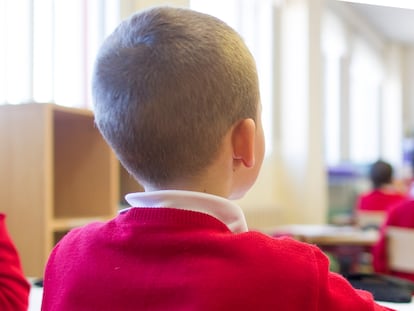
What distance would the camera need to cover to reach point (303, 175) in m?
4.68

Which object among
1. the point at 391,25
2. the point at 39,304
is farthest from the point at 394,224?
the point at 391,25

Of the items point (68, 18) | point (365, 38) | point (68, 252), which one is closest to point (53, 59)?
point (68, 18)

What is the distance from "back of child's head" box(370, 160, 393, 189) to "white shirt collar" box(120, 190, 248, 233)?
3597mm

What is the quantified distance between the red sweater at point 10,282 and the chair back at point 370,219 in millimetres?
2802

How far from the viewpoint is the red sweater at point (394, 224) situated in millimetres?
2602

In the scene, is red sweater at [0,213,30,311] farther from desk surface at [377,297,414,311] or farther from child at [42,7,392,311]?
desk surface at [377,297,414,311]

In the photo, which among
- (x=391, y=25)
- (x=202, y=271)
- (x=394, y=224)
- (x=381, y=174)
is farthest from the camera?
(x=391, y=25)

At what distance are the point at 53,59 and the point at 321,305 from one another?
2.13m

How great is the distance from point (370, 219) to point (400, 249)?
4.13ft

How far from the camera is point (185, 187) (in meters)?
0.75

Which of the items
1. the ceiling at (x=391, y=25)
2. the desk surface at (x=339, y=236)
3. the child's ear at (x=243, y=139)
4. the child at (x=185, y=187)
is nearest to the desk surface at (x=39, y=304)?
the child at (x=185, y=187)

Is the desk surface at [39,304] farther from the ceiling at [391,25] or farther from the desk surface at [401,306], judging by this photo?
the ceiling at [391,25]

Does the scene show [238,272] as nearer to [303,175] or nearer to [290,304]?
[290,304]

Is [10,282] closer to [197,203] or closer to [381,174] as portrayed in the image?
[197,203]
